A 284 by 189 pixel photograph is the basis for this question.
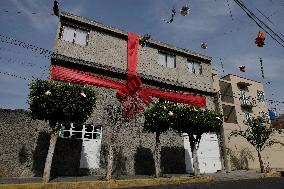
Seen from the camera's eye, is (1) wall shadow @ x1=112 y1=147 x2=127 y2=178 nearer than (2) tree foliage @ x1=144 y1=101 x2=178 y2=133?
No

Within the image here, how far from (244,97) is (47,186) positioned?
83.3ft

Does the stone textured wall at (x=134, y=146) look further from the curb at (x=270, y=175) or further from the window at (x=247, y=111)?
the window at (x=247, y=111)

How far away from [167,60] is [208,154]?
8857mm

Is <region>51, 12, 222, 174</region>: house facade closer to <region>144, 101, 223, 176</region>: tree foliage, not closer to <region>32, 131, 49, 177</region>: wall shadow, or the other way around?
<region>32, 131, 49, 177</region>: wall shadow

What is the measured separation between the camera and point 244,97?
3038 centimetres

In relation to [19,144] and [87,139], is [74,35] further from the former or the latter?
[19,144]

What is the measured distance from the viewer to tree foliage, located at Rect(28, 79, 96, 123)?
491 inches

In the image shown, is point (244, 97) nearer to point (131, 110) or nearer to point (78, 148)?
point (131, 110)

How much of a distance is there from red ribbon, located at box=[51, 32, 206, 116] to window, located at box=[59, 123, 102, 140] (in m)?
2.40

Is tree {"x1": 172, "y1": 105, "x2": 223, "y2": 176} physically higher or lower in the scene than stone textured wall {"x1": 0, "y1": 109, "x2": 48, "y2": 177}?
higher

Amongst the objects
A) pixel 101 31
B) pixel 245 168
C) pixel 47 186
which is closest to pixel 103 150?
pixel 47 186

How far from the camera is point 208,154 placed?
854 inches

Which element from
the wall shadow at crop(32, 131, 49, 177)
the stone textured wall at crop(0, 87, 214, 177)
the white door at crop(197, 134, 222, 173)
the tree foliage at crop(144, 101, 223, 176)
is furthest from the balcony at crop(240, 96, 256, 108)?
the wall shadow at crop(32, 131, 49, 177)

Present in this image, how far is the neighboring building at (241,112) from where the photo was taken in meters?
24.8
